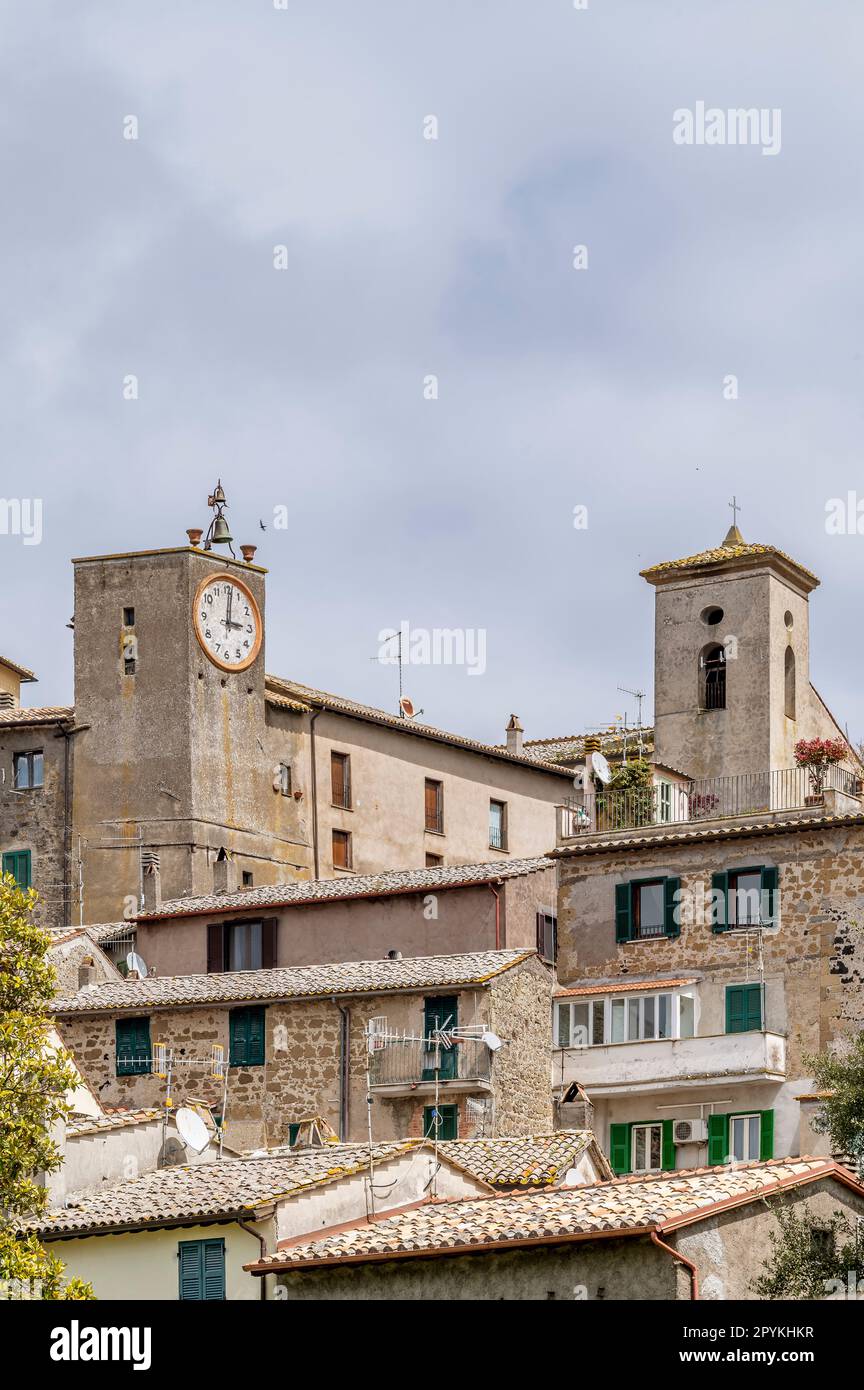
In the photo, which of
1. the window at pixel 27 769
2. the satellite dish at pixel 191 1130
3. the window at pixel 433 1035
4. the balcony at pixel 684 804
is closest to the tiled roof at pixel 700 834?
the balcony at pixel 684 804

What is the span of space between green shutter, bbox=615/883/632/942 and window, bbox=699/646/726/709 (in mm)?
15225

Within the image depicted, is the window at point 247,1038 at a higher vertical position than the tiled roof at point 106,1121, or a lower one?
higher

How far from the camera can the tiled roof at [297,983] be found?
171 ft

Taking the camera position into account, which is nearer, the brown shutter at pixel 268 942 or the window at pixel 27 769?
the brown shutter at pixel 268 942

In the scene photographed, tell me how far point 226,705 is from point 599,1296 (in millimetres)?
38234

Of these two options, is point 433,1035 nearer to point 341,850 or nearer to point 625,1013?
point 625,1013

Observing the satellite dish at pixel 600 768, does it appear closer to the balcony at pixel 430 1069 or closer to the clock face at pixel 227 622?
the balcony at pixel 430 1069

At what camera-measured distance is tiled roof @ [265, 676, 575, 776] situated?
72.0 metres

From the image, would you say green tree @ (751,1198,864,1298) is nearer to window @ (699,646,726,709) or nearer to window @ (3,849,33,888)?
window @ (699,646,726,709)

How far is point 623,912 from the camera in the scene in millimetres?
53375

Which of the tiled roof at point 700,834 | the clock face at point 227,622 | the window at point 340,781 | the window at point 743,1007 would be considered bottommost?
the window at point 743,1007

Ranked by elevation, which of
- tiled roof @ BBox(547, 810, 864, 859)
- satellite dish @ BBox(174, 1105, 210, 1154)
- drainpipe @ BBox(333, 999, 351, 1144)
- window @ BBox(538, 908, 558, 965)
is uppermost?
tiled roof @ BBox(547, 810, 864, 859)

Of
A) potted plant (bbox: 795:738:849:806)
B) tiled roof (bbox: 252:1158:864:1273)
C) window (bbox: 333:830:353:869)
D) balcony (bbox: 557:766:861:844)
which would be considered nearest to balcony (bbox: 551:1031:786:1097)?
balcony (bbox: 557:766:861:844)
